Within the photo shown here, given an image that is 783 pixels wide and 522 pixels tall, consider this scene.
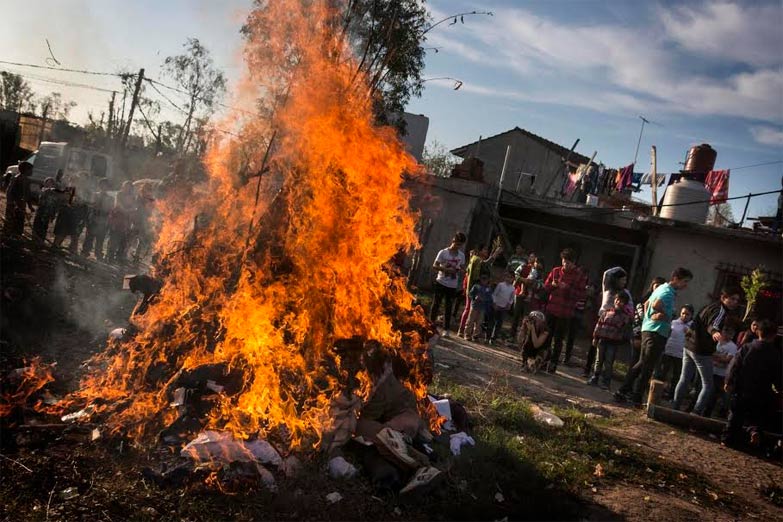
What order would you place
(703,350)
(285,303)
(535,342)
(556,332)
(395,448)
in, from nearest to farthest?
(395,448)
(285,303)
(703,350)
(535,342)
(556,332)

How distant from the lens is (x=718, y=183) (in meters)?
18.7

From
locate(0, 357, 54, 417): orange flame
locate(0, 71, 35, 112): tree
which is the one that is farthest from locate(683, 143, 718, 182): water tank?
locate(0, 71, 35, 112): tree

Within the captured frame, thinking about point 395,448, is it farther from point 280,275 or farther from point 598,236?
point 598,236

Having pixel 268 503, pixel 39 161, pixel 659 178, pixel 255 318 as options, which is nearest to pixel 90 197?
pixel 39 161

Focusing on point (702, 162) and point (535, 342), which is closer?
point (535, 342)

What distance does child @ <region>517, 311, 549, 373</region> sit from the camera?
31.7 ft

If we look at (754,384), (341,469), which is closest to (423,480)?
(341,469)

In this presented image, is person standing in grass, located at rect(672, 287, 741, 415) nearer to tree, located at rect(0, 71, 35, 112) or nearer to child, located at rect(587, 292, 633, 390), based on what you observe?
child, located at rect(587, 292, 633, 390)

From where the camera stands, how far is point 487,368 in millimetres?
9375

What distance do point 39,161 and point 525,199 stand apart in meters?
17.5

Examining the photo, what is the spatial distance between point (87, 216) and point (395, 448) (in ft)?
37.6

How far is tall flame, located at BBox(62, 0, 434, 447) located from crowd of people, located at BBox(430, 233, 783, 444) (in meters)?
4.20

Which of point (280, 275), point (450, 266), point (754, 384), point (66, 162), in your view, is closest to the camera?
point (280, 275)

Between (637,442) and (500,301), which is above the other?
(500,301)
